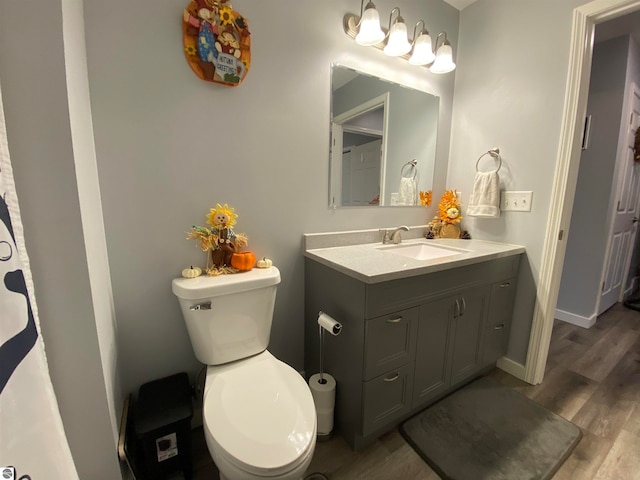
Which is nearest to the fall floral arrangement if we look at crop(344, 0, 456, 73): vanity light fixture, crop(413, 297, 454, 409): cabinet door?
crop(413, 297, 454, 409): cabinet door

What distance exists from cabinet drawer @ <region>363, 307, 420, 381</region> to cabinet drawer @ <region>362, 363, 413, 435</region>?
0.14 feet

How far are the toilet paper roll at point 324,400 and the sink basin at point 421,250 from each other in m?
0.77

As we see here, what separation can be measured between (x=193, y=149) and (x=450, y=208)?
5.37 feet

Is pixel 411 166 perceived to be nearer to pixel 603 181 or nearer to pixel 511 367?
pixel 511 367

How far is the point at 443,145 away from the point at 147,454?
7.45 ft

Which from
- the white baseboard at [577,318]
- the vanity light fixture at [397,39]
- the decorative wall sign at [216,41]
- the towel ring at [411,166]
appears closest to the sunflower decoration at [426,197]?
the towel ring at [411,166]

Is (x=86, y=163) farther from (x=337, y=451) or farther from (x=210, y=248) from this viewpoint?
(x=337, y=451)

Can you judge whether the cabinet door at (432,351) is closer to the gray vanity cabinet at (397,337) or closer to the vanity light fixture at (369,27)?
the gray vanity cabinet at (397,337)

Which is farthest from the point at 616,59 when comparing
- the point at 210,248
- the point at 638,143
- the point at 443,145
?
the point at 210,248

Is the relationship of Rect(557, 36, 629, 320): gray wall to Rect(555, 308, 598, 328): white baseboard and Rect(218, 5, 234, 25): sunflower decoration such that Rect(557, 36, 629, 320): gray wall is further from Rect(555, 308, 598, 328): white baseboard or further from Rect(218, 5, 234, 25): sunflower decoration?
Rect(218, 5, 234, 25): sunflower decoration

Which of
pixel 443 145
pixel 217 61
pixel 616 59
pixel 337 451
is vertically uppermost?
pixel 616 59

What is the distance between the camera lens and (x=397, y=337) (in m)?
1.15

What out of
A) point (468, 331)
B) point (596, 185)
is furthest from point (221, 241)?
point (596, 185)

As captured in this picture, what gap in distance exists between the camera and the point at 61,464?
0.48 metres
